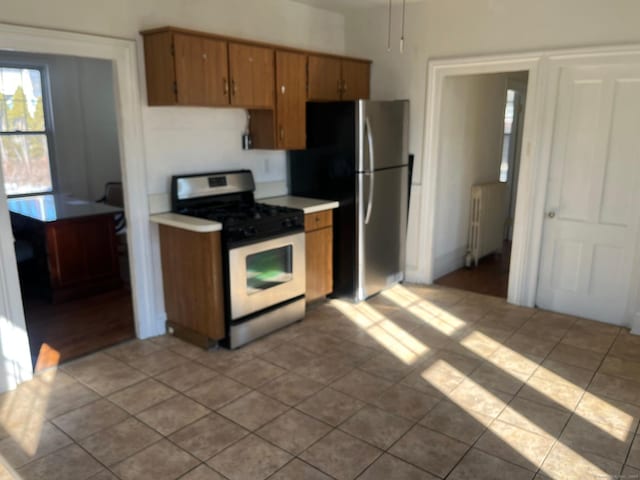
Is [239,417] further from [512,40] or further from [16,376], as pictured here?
[512,40]

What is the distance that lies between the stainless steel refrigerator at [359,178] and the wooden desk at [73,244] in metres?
1.90

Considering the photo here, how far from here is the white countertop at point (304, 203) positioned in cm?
407

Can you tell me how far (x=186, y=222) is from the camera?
3.38 metres

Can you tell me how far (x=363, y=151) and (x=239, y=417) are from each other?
2.36 metres

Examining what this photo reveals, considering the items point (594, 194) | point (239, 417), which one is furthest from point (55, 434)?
point (594, 194)

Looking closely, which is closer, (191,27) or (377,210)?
(191,27)

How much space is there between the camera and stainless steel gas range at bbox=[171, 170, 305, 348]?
3.44 meters

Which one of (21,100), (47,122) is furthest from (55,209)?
(21,100)

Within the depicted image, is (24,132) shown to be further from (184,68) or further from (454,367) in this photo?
(454,367)

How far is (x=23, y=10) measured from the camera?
2814 mm

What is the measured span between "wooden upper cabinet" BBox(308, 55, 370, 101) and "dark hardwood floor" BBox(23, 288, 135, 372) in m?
Result: 2.50

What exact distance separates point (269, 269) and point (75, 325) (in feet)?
5.57

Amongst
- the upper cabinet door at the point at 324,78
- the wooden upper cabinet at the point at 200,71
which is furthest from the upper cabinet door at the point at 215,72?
the upper cabinet door at the point at 324,78

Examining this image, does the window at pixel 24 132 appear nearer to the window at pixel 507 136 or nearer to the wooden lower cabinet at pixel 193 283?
the wooden lower cabinet at pixel 193 283
